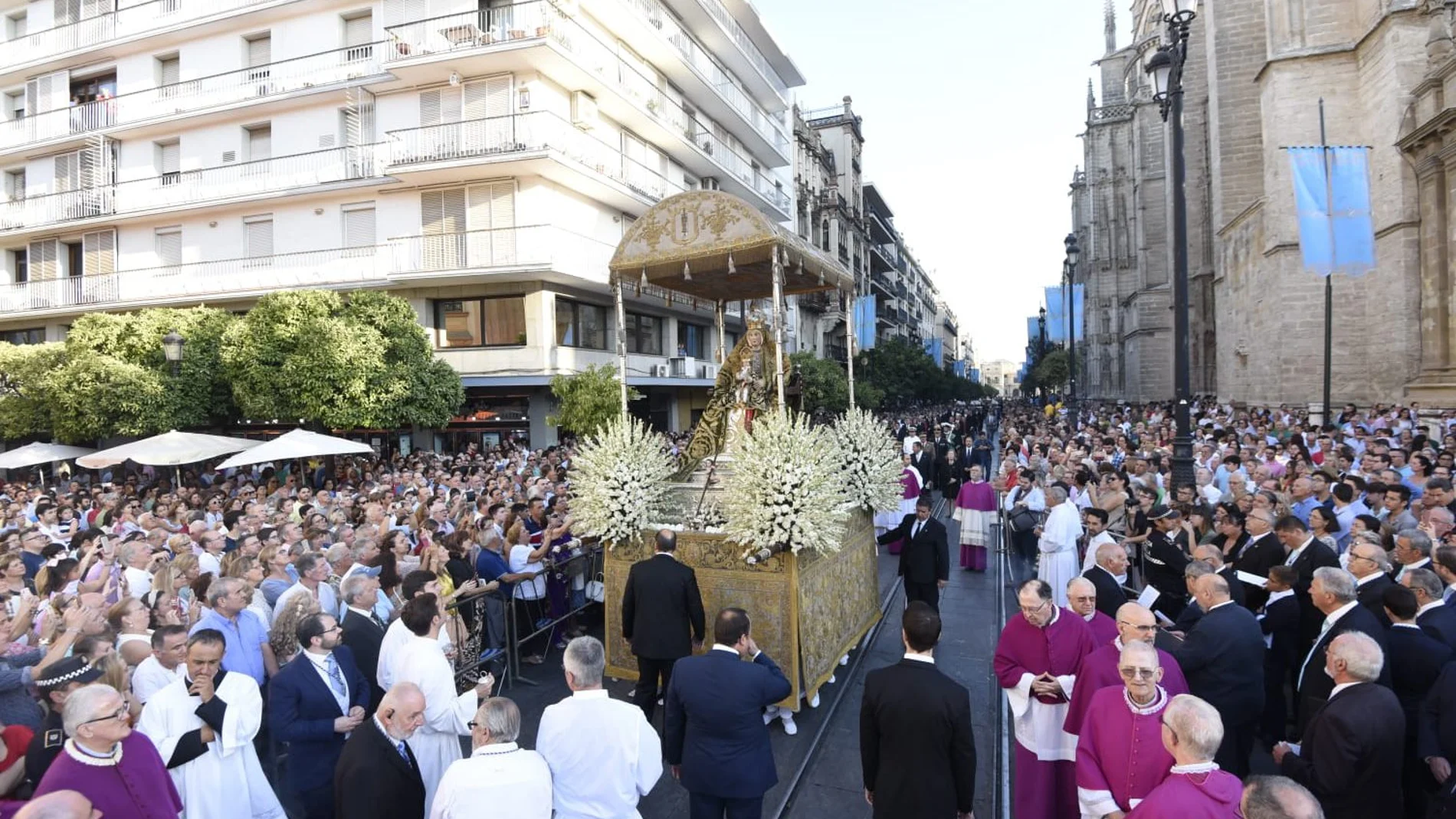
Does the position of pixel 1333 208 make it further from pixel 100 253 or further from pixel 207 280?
pixel 100 253

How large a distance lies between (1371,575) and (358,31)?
26.3 m

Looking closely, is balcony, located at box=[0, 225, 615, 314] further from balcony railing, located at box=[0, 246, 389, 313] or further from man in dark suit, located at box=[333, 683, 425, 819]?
man in dark suit, located at box=[333, 683, 425, 819]

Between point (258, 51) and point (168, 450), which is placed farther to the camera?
point (258, 51)

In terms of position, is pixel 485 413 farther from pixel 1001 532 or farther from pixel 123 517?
pixel 1001 532

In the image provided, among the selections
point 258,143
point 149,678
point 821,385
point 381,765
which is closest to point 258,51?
point 258,143

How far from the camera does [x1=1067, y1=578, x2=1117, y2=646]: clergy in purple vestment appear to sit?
178 inches

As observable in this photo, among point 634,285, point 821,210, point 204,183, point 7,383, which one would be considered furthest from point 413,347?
point 821,210

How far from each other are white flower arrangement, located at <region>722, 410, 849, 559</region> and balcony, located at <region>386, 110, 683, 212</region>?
50.6 feet

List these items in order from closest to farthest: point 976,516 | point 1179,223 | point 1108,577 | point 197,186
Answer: point 1108,577
point 1179,223
point 976,516
point 197,186

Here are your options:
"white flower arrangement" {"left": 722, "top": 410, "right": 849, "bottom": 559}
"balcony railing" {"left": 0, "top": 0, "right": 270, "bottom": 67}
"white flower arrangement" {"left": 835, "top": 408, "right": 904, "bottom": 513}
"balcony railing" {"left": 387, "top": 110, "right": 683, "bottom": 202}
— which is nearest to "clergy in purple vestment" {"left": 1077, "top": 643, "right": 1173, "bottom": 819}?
"white flower arrangement" {"left": 722, "top": 410, "right": 849, "bottom": 559}

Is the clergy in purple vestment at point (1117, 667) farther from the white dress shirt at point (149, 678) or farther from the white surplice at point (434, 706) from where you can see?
the white dress shirt at point (149, 678)

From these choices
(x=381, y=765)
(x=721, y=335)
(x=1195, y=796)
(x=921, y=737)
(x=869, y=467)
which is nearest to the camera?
(x=1195, y=796)

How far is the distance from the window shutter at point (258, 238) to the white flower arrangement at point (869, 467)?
21541 millimetres

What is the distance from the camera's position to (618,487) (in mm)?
7336
